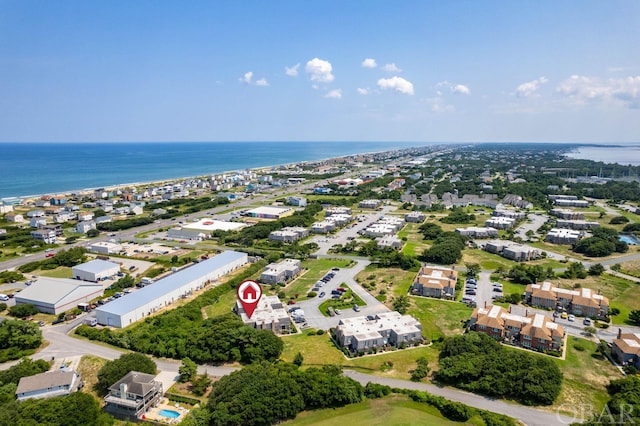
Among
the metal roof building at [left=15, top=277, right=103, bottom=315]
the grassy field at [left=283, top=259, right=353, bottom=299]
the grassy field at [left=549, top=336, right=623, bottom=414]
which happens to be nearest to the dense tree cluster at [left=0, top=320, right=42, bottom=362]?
the metal roof building at [left=15, top=277, right=103, bottom=315]

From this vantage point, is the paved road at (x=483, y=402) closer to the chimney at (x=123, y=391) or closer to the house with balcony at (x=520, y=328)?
the house with balcony at (x=520, y=328)

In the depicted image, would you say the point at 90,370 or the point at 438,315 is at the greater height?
the point at 90,370

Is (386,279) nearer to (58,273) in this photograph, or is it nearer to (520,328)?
(520,328)

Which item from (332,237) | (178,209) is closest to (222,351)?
(332,237)

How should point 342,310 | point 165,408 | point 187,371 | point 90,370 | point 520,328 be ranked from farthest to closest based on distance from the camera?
point 342,310 < point 520,328 < point 90,370 < point 187,371 < point 165,408

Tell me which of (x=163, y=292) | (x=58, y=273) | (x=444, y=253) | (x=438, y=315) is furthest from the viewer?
(x=444, y=253)

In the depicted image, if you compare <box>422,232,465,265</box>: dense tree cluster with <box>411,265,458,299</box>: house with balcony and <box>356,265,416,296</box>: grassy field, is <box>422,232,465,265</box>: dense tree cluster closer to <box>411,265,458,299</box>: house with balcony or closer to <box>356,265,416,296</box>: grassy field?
<box>356,265,416,296</box>: grassy field

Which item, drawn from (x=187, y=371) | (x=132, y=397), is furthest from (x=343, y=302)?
(x=132, y=397)
